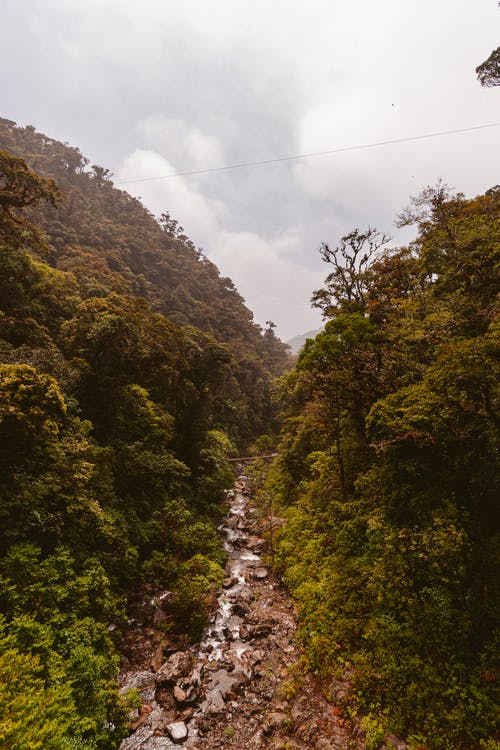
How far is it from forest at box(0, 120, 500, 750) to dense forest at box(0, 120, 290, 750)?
7 cm

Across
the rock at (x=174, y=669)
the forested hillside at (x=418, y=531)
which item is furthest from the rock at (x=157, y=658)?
the forested hillside at (x=418, y=531)

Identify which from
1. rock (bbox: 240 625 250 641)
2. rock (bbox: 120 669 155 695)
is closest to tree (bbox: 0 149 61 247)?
rock (bbox: 120 669 155 695)

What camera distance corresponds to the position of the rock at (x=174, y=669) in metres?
8.87

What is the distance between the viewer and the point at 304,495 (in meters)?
18.8

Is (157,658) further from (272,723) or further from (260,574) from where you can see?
(260,574)

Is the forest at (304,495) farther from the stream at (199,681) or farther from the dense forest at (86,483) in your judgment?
the stream at (199,681)

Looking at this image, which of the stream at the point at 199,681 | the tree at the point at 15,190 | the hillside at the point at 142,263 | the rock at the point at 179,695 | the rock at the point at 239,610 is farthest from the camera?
the hillside at the point at 142,263

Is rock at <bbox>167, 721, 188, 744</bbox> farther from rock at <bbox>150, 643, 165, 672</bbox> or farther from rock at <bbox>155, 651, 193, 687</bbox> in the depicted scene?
rock at <bbox>150, 643, 165, 672</bbox>

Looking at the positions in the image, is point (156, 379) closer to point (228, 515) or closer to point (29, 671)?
point (228, 515)

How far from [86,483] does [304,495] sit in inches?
473

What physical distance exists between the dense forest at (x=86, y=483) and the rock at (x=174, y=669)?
1262 mm

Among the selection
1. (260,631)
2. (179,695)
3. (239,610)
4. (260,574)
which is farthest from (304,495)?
(179,695)

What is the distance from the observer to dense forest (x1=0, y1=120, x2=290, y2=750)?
22.5 feet

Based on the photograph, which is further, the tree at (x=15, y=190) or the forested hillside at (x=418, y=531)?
the tree at (x=15, y=190)
